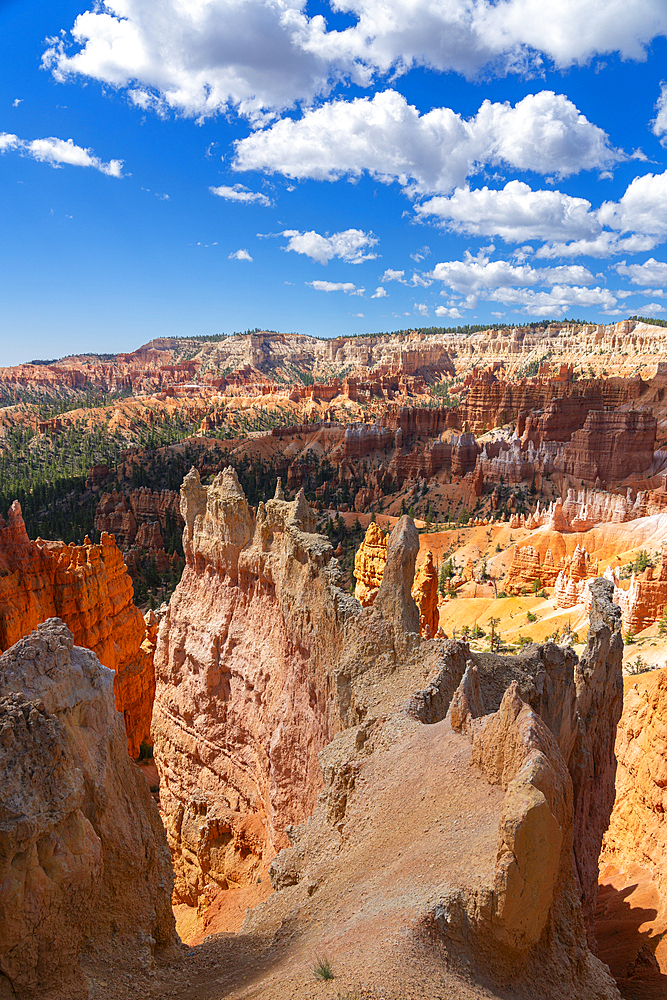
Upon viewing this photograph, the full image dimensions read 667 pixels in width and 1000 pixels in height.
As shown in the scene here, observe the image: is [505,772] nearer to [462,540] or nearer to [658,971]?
[658,971]

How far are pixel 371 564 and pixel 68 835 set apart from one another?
2222 cm

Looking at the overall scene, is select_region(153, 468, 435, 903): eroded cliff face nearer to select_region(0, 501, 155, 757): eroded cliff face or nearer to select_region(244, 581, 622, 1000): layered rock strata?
select_region(244, 581, 622, 1000): layered rock strata

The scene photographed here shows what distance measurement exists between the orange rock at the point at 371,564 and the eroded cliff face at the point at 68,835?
18998 mm

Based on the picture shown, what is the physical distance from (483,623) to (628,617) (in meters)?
9.77

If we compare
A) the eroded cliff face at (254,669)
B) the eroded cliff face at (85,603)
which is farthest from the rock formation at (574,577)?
the eroded cliff face at (254,669)

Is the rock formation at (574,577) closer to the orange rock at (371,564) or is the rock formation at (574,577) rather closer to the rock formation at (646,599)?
the rock formation at (646,599)

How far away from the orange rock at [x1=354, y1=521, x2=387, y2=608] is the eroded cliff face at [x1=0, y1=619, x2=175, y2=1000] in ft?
62.3

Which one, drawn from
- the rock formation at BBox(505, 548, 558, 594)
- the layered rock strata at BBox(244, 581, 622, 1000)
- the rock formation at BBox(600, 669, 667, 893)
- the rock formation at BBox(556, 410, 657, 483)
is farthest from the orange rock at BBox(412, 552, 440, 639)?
the rock formation at BBox(556, 410, 657, 483)

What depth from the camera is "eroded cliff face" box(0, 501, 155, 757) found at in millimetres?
17984

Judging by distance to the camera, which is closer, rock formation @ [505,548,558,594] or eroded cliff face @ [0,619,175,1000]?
eroded cliff face @ [0,619,175,1000]

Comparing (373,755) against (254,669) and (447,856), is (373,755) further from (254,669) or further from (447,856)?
(254,669)

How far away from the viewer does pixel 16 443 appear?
354 feet

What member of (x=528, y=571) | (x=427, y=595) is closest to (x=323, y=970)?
(x=427, y=595)

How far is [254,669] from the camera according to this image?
12398 mm
